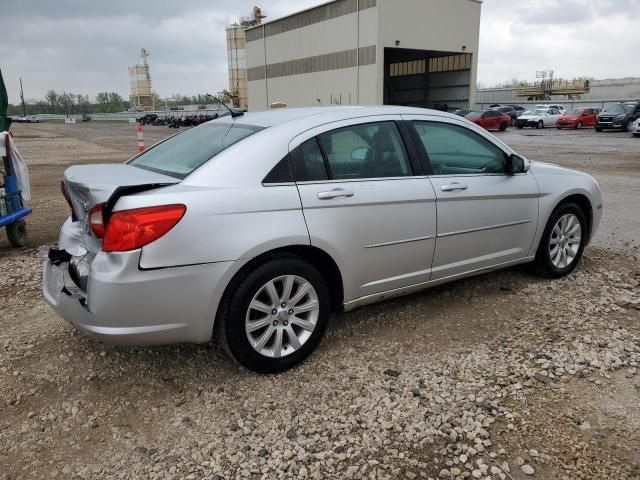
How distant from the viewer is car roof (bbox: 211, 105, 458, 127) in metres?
3.58

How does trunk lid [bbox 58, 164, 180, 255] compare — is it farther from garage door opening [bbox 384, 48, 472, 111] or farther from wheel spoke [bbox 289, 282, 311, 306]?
garage door opening [bbox 384, 48, 472, 111]

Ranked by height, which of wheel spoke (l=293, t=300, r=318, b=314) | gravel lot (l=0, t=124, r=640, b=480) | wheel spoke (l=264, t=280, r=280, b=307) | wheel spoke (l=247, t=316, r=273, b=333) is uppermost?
wheel spoke (l=264, t=280, r=280, b=307)

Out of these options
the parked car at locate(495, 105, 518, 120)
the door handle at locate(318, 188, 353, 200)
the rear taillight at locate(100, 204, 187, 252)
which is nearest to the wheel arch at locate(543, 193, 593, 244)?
the door handle at locate(318, 188, 353, 200)

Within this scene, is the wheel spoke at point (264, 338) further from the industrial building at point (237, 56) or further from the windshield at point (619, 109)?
the industrial building at point (237, 56)

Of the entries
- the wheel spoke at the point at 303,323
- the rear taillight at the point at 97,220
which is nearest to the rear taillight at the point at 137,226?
the rear taillight at the point at 97,220

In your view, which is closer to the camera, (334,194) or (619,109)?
(334,194)

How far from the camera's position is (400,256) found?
3.75 metres

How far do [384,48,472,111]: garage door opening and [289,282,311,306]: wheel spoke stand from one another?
134 feet

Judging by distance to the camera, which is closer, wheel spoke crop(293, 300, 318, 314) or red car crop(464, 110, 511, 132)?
wheel spoke crop(293, 300, 318, 314)

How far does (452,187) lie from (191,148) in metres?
1.89

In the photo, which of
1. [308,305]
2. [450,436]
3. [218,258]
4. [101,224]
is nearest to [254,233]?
[218,258]

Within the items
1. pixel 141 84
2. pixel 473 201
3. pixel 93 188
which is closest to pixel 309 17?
pixel 473 201

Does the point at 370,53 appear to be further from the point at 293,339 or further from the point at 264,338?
the point at 264,338

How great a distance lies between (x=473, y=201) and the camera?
4.11 m
